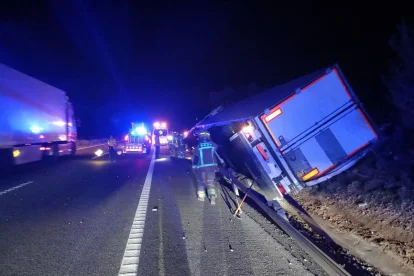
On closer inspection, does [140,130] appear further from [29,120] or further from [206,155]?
[206,155]

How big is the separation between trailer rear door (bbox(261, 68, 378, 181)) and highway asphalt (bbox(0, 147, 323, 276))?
1759 millimetres

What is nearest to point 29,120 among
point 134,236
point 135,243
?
point 134,236

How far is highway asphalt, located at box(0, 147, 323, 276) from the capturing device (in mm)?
3498

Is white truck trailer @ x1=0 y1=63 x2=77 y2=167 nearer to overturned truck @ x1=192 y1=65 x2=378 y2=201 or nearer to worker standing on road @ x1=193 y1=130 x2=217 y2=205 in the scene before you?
worker standing on road @ x1=193 y1=130 x2=217 y2=205

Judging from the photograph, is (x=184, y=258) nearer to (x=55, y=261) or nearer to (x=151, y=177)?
(x=55, y=261)

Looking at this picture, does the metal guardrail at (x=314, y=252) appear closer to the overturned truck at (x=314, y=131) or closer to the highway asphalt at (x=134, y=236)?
the highway asphalt at (x=134, y=236)

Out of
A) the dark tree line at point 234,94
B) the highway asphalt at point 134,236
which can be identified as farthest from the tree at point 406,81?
the dark tree line at point 234,94

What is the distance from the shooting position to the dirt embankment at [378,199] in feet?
15.3

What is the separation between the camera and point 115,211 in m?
5.60

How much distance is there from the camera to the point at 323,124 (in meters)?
6.04

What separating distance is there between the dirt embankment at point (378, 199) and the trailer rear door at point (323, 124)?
0.90m

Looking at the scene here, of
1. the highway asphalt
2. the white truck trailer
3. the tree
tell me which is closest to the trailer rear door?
the highway asphalt

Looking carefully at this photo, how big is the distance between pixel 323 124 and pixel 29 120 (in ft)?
37.4

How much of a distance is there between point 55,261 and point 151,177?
230 inches
